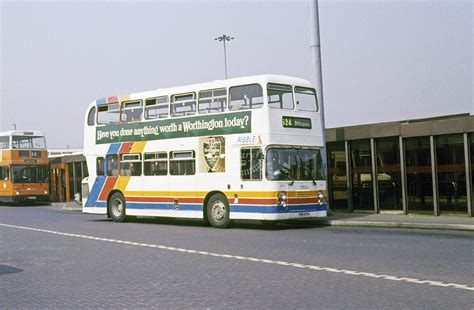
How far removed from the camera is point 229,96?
1841cm

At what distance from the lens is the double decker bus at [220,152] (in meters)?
17.5

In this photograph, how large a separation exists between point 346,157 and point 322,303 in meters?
14.9

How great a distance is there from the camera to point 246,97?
17938 mm

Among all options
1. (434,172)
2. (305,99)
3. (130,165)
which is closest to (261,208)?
(305,99)

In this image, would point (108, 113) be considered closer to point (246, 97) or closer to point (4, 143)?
point (246, 97)

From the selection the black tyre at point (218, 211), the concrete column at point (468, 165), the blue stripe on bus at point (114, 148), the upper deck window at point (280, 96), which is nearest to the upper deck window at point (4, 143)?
the blue stripe on bus at point (114, 148)

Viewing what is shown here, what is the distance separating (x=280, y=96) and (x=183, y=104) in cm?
356

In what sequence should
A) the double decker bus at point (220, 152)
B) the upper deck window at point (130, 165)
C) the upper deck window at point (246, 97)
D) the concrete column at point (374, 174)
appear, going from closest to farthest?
the double decker bus at point (220, 152) → the upper deck window at point (246, 97) → the concrete column at point (374, 174) → the upper deck window at point (130, 165)

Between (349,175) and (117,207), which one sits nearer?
(349,175)

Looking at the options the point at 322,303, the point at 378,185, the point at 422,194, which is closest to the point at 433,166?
the point at 422,194

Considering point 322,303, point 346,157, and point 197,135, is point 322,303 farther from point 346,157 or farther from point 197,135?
point 346,157

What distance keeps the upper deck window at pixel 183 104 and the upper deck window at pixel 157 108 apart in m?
0.32

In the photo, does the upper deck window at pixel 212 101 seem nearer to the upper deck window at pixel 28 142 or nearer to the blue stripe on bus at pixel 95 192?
the blue stripe on bus at pixel 95 192

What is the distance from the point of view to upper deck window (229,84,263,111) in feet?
57.7
